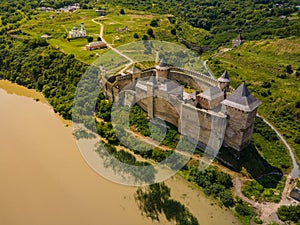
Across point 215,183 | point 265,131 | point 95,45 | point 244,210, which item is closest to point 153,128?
point 215,183

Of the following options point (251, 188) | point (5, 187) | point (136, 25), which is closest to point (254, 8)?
point (136, 25)

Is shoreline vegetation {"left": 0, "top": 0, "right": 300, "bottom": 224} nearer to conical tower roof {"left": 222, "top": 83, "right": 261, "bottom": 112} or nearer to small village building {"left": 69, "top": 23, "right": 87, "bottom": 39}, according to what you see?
small village building {"left": 69, "top": 23, "right": 87, "bottom": 39}

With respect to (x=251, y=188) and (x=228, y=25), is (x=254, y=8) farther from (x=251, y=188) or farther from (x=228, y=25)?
(x=251, y=188)

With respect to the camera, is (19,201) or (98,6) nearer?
(19,201)

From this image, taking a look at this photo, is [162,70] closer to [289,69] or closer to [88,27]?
[289,69]

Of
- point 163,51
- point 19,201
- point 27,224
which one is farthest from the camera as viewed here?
point 163,51

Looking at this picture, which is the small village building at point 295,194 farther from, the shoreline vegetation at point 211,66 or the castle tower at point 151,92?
the castle tower at point 151,92

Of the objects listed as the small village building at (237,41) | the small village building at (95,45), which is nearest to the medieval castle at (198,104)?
the small village building at (95,45)
